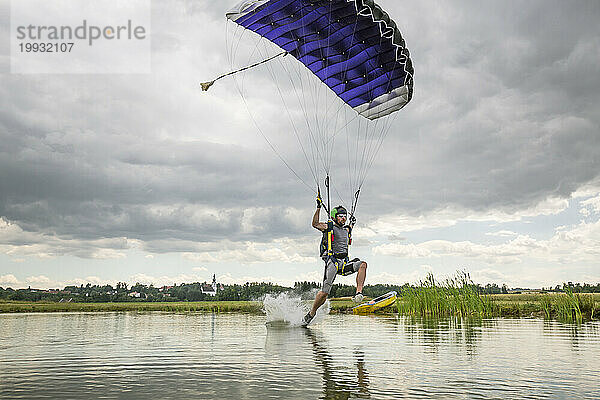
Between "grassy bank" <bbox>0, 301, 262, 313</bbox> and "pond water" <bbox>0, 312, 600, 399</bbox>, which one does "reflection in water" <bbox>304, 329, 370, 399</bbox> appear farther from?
"grassy bank" <bbox>0, 301, 262, 313</bbox>

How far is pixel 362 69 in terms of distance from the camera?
13.6m

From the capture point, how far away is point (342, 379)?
5605mm

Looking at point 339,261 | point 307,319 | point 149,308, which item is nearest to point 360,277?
point 339,261

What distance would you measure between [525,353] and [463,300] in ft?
34.6

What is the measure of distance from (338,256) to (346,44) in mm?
5474

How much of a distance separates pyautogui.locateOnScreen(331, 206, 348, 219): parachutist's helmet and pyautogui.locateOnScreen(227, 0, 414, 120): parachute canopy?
11.2ft

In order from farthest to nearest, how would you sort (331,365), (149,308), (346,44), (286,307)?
1. (149,308)
2. (286,307)
3. (346,44)
4. (331,365)

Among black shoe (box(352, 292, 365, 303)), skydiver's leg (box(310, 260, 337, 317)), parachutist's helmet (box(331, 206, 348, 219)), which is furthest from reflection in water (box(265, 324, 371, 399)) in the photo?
parachutist's helmet (box(331, 206, 348, 219))

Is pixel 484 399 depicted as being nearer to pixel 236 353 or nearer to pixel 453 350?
pixel 453 350

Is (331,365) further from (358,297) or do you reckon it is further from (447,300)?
(447,300)

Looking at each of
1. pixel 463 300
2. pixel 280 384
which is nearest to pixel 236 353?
pixel 280 384

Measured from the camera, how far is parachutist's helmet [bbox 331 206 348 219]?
42.0 ft

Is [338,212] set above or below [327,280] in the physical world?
above

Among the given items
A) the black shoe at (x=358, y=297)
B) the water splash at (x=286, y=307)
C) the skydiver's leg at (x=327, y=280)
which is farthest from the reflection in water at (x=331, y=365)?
the water splash at (x=286, y=307)
